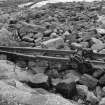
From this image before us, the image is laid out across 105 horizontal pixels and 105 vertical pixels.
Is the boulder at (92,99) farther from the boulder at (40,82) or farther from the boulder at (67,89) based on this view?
the boulder at (40,82)

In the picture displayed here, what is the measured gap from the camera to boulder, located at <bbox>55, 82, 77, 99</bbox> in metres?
5.15

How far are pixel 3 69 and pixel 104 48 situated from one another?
3342 mm

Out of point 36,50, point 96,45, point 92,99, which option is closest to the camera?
point 92,99

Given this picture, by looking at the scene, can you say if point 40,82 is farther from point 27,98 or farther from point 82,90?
point 27,98

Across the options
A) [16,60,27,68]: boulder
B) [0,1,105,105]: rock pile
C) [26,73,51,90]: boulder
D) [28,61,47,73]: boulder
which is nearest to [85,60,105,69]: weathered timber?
[0,1,105,105]: rock pile

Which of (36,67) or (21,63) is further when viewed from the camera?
(21,63)

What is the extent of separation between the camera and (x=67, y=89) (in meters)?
5.16

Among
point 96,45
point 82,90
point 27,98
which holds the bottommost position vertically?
point 82,90

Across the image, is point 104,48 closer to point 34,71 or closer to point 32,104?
point 34,71

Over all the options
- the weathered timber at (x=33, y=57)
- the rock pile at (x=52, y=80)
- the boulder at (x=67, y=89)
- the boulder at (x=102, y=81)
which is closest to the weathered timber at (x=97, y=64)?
the rock pile at (x=52, y=80)

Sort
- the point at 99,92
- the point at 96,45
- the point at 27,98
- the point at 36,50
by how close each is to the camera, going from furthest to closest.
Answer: the point at 96,45
the point at 36,50
the point at 99,92
the point at 27,98

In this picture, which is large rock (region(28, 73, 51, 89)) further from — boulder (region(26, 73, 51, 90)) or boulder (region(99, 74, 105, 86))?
boulder (region(99, 74, 105, 86))

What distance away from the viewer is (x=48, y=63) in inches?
258

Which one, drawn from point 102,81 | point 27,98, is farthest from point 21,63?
point 27,98
